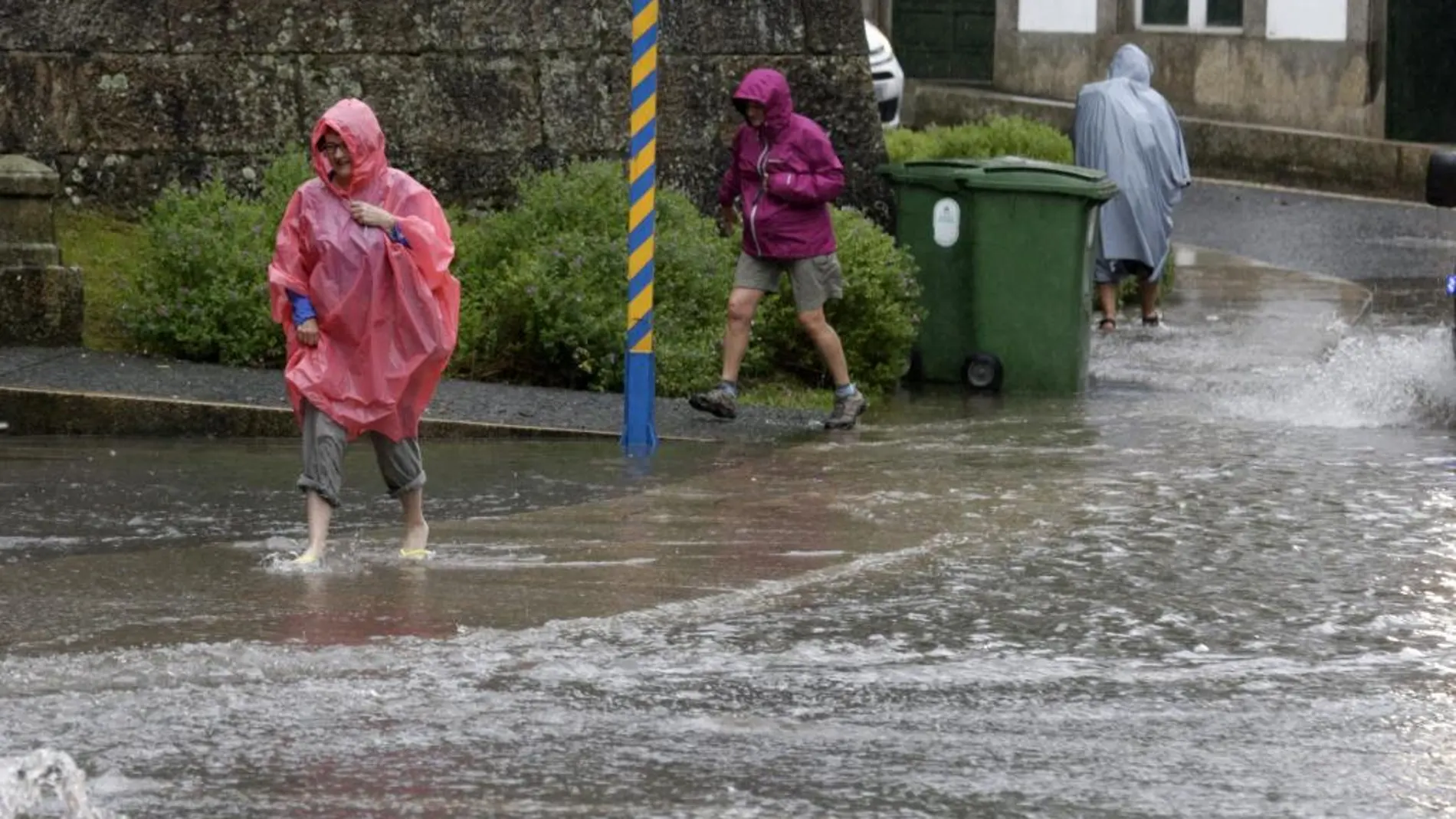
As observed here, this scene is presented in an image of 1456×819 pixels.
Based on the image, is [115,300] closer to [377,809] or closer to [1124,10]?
[377,809]

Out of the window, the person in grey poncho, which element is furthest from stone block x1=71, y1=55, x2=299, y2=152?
the window

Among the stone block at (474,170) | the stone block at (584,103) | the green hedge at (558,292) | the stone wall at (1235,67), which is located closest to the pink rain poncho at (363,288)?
the green hedge at (558,292)

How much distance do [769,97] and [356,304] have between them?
3.88 meters

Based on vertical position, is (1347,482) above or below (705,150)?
below

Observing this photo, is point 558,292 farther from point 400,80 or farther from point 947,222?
point 400,80

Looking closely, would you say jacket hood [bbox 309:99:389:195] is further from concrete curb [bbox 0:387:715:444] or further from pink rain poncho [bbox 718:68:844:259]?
pink rain poncho [bbox 718:68:844:259]

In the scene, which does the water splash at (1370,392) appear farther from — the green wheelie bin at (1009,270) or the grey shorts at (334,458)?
the grey shorts at (334,458)

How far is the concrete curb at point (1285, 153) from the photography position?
25609 mm

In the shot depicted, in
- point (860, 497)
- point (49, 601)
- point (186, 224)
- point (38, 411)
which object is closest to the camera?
point (49, 601)

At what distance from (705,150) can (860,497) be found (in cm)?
561

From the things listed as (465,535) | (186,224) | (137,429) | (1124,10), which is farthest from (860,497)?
(1124,10)

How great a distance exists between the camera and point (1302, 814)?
574cm

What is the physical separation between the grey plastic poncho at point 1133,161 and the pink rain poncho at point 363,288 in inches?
330

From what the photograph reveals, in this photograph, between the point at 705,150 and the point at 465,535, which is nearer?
the point at 465,535
